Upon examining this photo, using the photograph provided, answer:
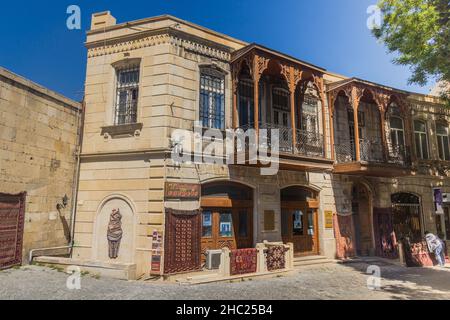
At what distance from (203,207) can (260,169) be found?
282cm

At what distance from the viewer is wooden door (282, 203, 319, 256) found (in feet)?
43.5

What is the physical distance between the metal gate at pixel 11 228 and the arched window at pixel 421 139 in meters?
18.8

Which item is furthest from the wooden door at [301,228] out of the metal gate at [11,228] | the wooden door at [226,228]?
the metal gate at [11,228]

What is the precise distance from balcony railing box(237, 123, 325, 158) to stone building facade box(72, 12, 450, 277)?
6cm

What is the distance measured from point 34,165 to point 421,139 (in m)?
19.0

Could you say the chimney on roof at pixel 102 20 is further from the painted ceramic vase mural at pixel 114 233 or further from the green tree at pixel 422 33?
the green tree at pixel 422 33

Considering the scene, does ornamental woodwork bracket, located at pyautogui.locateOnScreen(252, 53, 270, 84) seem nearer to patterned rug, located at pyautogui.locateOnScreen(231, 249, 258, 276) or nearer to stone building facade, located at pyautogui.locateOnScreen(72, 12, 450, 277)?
stone building facade, located at pyautogui.locateOnScreen(72, 12, 450, 277)

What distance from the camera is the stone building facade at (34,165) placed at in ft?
30.8

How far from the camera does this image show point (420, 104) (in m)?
17.9

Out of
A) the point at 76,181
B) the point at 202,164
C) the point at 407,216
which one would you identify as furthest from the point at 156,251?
the point at 407,216
